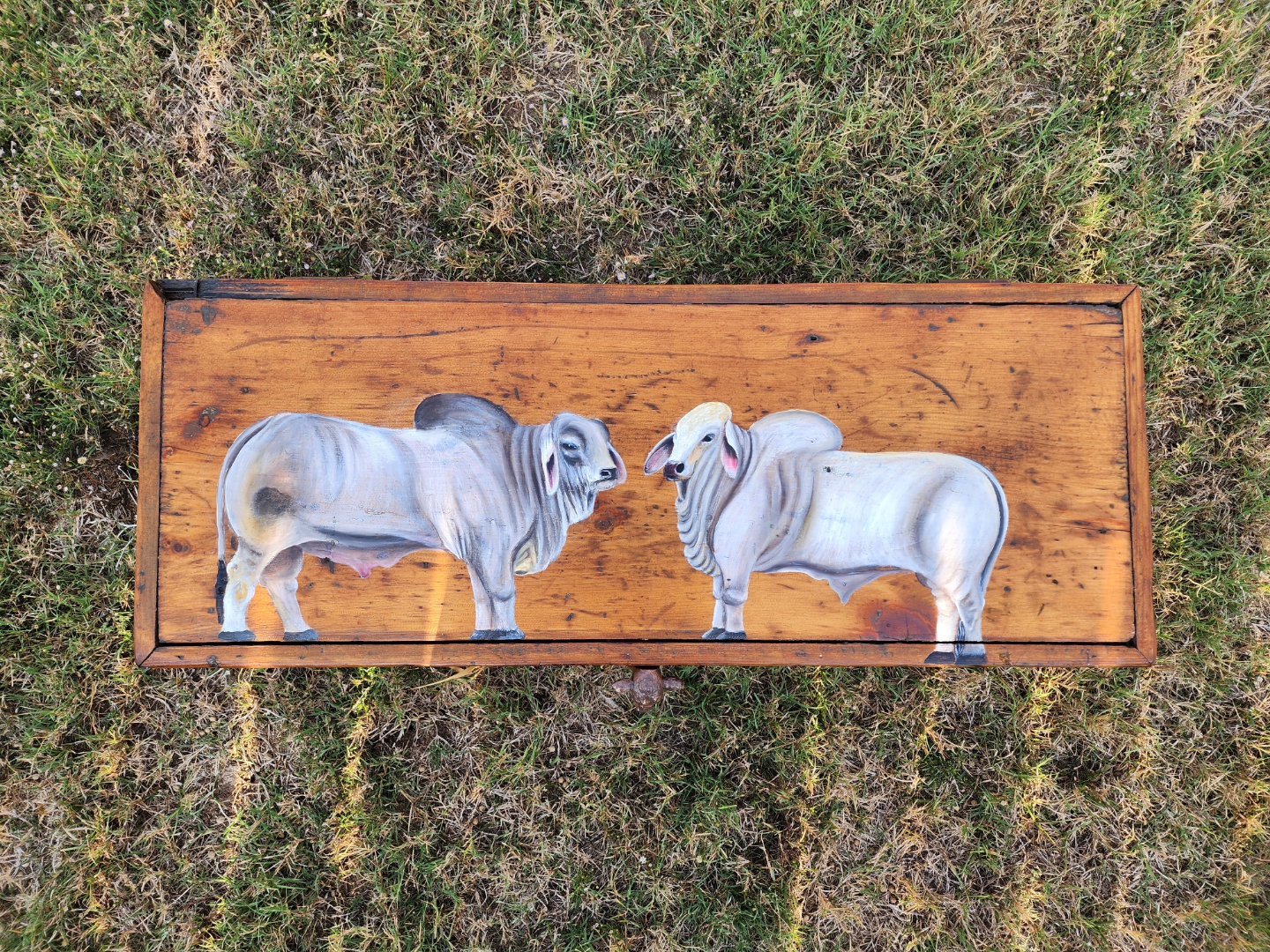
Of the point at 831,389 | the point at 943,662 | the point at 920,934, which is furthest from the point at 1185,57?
the point at 920,934

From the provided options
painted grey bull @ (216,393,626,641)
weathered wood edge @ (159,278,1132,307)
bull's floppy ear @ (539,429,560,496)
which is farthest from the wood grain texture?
bull's floppy ear @ (539,429,560,496)

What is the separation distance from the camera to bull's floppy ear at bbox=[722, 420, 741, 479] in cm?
206

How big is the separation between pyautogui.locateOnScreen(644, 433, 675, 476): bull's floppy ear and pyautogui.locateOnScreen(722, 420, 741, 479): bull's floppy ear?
144 mm

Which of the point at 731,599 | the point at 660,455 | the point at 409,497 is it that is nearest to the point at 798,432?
the point at 660,455

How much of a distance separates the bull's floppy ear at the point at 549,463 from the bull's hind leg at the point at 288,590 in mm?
694

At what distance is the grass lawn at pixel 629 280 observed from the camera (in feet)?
8.23

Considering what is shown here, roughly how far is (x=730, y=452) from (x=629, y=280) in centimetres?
88

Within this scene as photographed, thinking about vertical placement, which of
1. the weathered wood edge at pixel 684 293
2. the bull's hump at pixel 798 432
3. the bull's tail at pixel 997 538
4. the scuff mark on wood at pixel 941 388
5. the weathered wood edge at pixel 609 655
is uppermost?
the weathered wood edge at pixel 684 293

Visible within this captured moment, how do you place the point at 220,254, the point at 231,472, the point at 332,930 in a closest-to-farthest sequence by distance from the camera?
the point at 231,472, the point at 332,930, the point at 220,254

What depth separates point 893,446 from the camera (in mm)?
2094

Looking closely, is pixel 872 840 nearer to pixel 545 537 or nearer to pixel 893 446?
pixel 893 446

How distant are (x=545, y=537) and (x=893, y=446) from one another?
1.00m

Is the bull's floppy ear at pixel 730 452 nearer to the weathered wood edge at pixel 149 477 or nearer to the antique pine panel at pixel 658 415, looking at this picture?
the antique pine panel at pixel 658 415

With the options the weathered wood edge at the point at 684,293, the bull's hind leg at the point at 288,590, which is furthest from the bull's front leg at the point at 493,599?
the weathered wood edge at the point at 684,293
